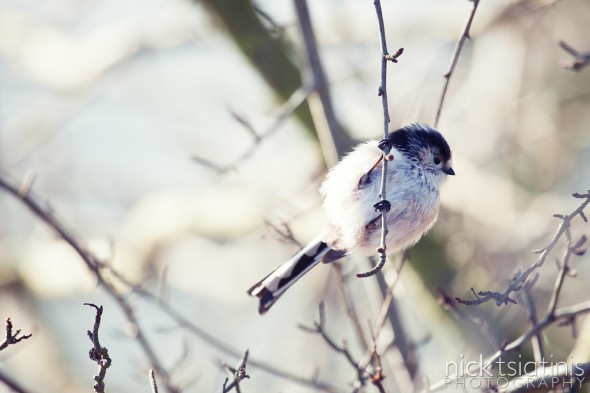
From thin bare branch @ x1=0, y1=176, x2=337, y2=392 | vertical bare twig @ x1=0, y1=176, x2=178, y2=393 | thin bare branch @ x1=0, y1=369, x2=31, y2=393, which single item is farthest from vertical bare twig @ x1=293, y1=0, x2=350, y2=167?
thin bare branch @ x1=0, y1=369, x2=31, y2=393

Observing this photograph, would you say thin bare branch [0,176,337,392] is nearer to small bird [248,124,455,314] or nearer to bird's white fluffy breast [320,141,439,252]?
small bird [248,124,455,314]

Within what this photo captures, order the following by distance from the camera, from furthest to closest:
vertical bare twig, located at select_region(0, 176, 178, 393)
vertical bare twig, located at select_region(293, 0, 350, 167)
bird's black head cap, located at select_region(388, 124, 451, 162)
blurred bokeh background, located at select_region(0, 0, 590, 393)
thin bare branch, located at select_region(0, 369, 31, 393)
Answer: blurred bokeh background, located at select_region(0, 0, 590, 393), vertical bare twig, located at select_region(293, 0, 350, 167), bird's black head cap, located at select_region(388, 124, 451, 162), vertical bare twig, located at select_region(0, 176, 178, 393), thin bare branch, located at select_region(0, 369, 31, 393)

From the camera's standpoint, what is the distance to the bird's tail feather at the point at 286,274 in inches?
116

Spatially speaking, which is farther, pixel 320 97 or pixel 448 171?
pixel 320 97

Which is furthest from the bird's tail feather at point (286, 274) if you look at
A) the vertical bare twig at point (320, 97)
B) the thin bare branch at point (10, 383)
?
the thin bare branch at point (10, 383)

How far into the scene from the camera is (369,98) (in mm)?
5055

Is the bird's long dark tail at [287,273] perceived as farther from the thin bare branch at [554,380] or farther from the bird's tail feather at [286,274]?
the thin bare branch at [554,380]

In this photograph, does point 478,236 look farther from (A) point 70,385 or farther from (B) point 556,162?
(A) point 70,385

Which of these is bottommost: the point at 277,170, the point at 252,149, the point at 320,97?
the point at 252,149

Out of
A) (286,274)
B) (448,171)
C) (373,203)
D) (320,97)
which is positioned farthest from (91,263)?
(448,171)

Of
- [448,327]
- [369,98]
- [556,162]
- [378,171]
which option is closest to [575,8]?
[556,162]

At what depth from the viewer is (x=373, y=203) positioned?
299 cm

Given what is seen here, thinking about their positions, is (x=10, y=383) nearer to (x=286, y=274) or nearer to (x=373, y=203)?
(x=286, y=274)

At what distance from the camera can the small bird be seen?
301 centimetres
